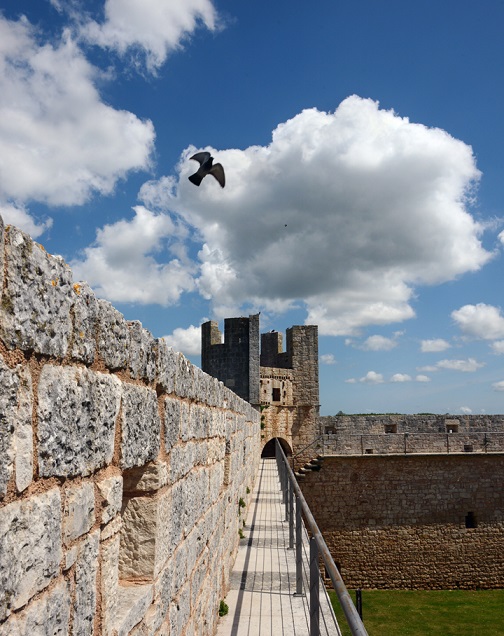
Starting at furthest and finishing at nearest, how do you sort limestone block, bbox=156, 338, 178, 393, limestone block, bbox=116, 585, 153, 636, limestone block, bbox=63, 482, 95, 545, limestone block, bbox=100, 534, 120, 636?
limestone block, bbox=156, 338, 178, 393 → limestone block, bbox=116, 585, 153, 636 → limestone block, bbox=100, 534, 120, 636 → limestone block, bbox=63, 482, 95, 545

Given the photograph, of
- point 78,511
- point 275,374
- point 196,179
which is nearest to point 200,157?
point 196,179

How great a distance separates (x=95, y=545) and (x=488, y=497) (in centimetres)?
2166

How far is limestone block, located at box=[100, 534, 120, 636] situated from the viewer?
176cm

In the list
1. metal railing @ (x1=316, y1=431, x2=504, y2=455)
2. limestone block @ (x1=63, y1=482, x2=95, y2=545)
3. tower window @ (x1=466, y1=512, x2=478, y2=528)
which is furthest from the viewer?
metal railing @ (x1=316, y1=431, x2=504, y2=455)

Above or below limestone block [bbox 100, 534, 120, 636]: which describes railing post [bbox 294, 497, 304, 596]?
below

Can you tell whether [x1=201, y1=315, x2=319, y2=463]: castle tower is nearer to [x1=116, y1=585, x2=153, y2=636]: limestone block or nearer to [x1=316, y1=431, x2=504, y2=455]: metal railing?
[x1=316, y1=431, x2=504, y2=455]: metal railing

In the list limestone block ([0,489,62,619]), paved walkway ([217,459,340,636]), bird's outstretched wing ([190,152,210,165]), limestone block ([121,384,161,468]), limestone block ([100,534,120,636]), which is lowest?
paved walkway ([217,459,340,636])

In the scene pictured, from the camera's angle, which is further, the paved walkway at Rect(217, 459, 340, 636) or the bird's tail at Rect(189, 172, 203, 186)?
the bird's tail at Rect(189, 172, 203, 186)

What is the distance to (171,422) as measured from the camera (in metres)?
2.75

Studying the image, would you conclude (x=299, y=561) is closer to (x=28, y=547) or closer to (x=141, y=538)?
(x=141, y=538)

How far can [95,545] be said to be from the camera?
1697 millimetres

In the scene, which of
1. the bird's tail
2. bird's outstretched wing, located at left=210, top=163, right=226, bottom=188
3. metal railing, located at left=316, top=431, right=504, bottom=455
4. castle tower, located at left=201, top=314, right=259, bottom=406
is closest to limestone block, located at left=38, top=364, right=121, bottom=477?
the bird's tail

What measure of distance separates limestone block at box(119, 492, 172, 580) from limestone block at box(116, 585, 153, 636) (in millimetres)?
74

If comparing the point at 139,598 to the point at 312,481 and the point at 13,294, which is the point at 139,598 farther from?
the point at 312,481
